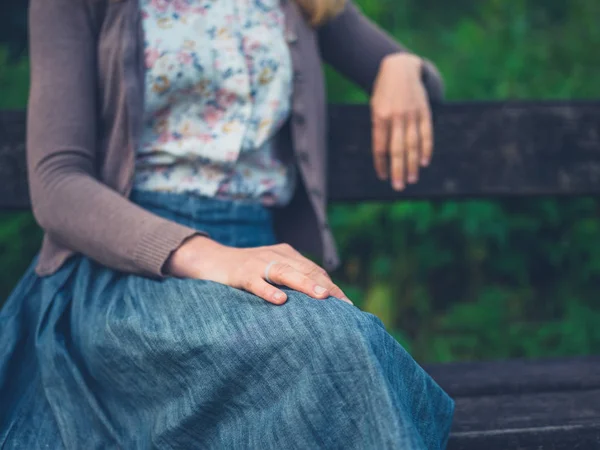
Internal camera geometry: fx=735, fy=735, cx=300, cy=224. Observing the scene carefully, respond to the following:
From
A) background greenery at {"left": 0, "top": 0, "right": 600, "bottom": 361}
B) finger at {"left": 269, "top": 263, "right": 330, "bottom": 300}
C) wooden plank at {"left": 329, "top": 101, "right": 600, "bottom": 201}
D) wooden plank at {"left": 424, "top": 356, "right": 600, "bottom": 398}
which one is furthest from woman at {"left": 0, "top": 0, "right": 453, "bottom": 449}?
background greenery at {"left": 0, "top": 0, "right": 600, "bottom": 361}

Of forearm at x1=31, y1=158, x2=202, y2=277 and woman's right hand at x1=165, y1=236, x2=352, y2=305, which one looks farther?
forearm at x1=31, y1=158, x2=202, y2=277

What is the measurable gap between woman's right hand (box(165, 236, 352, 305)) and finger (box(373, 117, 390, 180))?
576 millimetres

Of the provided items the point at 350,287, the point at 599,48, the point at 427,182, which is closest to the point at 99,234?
the point at 427,182

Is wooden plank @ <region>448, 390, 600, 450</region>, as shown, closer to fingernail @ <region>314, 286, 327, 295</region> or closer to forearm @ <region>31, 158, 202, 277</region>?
fingernail @ <region>314, 286, 327, 295</region>

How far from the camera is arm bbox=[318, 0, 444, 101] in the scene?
1755 millimetres

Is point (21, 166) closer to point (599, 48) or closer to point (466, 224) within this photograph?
point (466, 224)

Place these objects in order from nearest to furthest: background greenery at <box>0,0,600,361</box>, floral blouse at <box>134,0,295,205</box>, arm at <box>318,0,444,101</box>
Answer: floral blouse at <box>134,0,295,205</box> < arm at <box>318,0,444,101</box> < background greenery at <box>0,0,600,361</box>

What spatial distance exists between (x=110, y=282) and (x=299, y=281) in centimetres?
43

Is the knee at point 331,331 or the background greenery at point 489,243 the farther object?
the background greenery at point 489,243

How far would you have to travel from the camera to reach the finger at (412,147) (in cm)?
160

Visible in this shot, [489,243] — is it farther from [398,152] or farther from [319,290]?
[319,290]

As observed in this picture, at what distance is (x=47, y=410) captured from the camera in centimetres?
123

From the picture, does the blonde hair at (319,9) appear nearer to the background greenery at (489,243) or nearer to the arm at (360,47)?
the arm at (360,47)

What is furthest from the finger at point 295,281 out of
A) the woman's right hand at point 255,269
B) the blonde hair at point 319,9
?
the blonde hair at point 319,9
